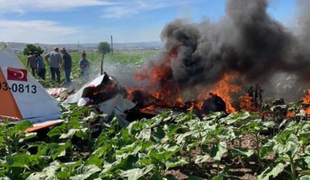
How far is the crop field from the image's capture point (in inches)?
159

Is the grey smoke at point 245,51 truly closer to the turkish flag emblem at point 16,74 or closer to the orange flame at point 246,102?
the orange flame at point 246,102

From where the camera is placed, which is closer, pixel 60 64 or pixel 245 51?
pixel 245 51

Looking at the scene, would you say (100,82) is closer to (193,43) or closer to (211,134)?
(193,43)

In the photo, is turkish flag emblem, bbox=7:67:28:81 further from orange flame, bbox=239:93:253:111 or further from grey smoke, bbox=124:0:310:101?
orange flame, bbox=239:93:253:111

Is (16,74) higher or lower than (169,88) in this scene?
higher

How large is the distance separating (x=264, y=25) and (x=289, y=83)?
2633mm

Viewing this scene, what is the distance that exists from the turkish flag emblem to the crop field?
3.88 feet

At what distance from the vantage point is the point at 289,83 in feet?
38.3

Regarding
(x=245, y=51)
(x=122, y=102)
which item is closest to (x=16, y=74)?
(x=122, y=102)

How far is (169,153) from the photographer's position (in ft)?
13.6

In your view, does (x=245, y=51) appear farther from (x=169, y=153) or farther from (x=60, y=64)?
(x=60, y=64)

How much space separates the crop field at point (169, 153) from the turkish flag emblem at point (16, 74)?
1182 millimetres

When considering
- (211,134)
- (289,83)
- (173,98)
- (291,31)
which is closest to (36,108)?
(173,98)

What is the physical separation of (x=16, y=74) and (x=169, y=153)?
15.7 ft
